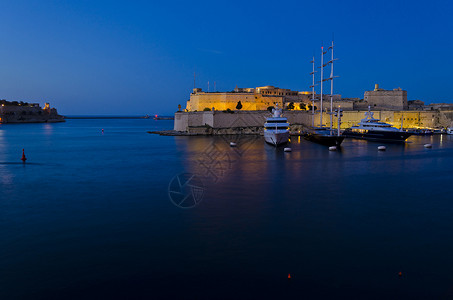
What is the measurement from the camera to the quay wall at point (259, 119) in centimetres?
4441

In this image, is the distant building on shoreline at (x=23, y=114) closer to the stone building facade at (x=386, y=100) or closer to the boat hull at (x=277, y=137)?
the stone building facade at (x=386, y=100)

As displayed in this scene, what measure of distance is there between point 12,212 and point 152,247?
5216mm

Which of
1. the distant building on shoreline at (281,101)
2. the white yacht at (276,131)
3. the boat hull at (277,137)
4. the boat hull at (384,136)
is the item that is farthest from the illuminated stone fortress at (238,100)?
the boat hull at (277,137)

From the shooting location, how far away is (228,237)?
7688 mm

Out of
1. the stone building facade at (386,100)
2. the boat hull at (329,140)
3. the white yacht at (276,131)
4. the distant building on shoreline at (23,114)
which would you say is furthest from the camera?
the distant building on shoreline at (23,114)

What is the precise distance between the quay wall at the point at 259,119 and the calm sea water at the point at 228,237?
28.9 m

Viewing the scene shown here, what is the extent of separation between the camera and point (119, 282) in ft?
18.7

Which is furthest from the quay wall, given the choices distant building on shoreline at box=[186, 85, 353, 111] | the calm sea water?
the calm sea water

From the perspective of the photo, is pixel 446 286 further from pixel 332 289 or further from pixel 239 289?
pixel 239 289

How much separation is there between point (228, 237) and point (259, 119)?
3977cm

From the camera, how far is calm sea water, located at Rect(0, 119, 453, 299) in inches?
220

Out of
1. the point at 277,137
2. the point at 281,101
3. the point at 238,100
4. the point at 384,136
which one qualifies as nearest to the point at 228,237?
the point at 277,137

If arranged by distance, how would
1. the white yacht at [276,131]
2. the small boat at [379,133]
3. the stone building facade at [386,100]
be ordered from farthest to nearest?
the stone building facade at [386,100]
the small boat at [379,133]
the white yacht at [276,131]

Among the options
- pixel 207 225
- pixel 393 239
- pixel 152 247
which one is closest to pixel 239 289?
pixel 152 247
